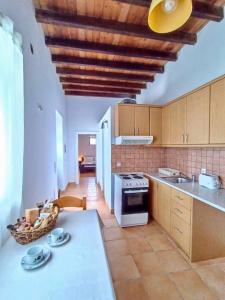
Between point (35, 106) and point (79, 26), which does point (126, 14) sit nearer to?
point (79, 26)

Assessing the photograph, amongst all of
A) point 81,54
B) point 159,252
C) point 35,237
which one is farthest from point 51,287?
point 81,54

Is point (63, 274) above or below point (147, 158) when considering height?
below

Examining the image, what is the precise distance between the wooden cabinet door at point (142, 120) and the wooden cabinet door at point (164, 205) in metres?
1.08

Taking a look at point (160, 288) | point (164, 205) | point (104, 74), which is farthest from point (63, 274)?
point (104, 74)

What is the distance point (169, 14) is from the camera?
1193 millimetres

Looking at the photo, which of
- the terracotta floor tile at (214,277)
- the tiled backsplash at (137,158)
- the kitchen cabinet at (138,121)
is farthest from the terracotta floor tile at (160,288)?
the kitchen cabinet at (138,121)

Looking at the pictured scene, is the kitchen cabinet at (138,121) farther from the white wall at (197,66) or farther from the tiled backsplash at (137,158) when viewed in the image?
the white wall at (197,66)

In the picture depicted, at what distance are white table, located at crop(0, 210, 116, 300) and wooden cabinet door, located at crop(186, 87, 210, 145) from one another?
185 centimetres

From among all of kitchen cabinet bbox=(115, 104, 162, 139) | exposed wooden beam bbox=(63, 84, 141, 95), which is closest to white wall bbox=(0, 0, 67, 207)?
kitchen cabinet bbox=(115, 104, 162, 139)

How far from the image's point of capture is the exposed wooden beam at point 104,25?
234 cm

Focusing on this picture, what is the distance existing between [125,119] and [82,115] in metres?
3.35

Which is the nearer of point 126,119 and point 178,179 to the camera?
point 178,179

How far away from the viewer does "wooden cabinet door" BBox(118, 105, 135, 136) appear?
3240 millimetres

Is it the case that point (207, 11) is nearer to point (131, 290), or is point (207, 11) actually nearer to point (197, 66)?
point (197, 66)
